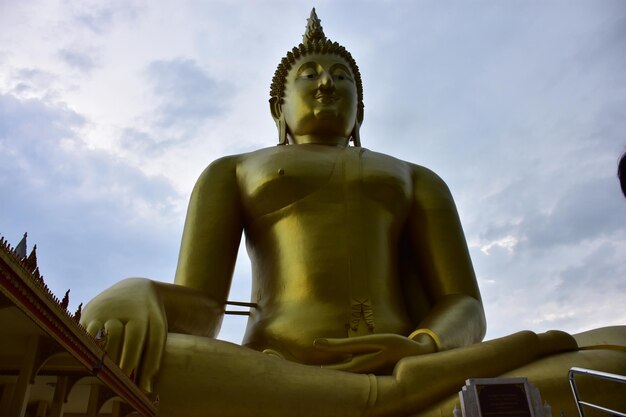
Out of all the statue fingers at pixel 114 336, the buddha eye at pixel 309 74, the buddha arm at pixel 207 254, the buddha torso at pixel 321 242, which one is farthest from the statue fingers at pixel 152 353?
the buddha eye at pixel 309 74

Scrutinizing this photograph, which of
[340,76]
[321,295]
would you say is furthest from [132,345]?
[340,76]

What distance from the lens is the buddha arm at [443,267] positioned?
165 inches

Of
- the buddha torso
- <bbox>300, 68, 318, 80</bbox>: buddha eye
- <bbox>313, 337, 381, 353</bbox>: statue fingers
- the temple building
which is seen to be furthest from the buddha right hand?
<bbox>300, 68, 318, 80</bbox>: buddha eye

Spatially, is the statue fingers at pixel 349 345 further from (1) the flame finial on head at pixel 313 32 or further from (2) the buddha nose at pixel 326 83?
(1) the flame finial on head at pixel 313 32

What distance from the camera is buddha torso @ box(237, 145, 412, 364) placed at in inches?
171

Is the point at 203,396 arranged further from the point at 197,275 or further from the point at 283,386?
the point at 197,275

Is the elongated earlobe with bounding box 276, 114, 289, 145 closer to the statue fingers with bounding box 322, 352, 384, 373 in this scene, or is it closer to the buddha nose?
the buddha nose

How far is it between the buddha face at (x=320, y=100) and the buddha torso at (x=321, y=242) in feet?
1.05

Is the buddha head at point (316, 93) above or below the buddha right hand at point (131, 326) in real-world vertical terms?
above

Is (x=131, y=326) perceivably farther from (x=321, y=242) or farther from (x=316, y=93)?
(x=316, y=93)

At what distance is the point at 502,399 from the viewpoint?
3074 millimetres

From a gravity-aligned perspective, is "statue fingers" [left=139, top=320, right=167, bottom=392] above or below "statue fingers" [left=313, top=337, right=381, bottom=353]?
below

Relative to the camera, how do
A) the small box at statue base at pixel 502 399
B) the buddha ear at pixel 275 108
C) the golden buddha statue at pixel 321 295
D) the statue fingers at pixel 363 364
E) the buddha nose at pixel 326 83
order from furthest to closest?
the buddha ear at pixel 275 108 < the buddha nose at pixel 326 83 < the statue fingers at pixel 363 364 < the golden buddha statue at pixel 321 295 < the small box at statue base at pixel 502 399

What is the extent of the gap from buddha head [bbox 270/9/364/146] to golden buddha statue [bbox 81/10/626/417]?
1 cm
